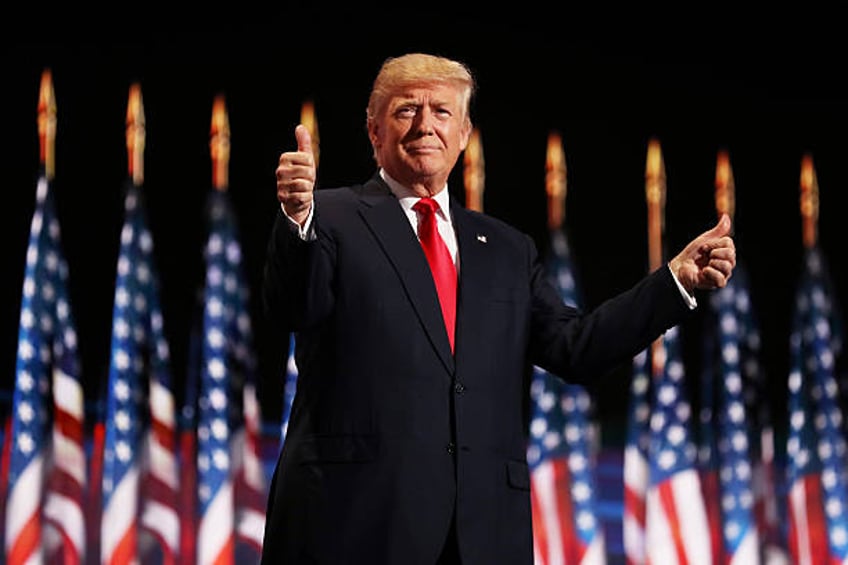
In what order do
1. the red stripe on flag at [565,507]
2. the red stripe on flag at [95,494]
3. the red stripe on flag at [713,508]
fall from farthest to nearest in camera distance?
the red stripe on flag at [713,508], the red stripe on flag at [565,507], the red stripe on flag at [95,494]

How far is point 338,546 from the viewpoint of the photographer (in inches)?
59.6

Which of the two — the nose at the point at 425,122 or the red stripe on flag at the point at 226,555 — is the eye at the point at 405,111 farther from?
the red stripe on flag at the point at 226,555

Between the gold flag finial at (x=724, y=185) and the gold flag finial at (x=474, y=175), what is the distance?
5.39 feet

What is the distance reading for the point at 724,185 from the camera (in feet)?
27.9

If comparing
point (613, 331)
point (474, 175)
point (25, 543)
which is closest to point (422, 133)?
point (613, 331)

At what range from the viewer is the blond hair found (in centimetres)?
170

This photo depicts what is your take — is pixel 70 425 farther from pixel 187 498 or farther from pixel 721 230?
pixel 721 230

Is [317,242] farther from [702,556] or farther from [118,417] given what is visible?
[702,556]

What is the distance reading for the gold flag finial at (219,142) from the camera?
24.9 ft

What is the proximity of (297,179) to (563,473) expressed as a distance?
9.68 meters

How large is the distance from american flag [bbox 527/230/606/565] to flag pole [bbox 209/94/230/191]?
2.95 meters

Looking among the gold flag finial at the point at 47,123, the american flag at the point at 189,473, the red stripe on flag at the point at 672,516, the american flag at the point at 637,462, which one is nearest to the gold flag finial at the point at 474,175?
the american flag at the point at 637,462

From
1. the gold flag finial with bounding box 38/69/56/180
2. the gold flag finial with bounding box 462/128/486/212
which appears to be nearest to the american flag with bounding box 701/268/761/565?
the gold flag finial with bounding box 462/128/486/212

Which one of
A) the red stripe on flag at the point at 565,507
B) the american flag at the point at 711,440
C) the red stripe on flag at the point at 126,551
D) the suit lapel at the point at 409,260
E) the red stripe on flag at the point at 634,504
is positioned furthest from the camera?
the red stripe on flag at the point at 565,507
